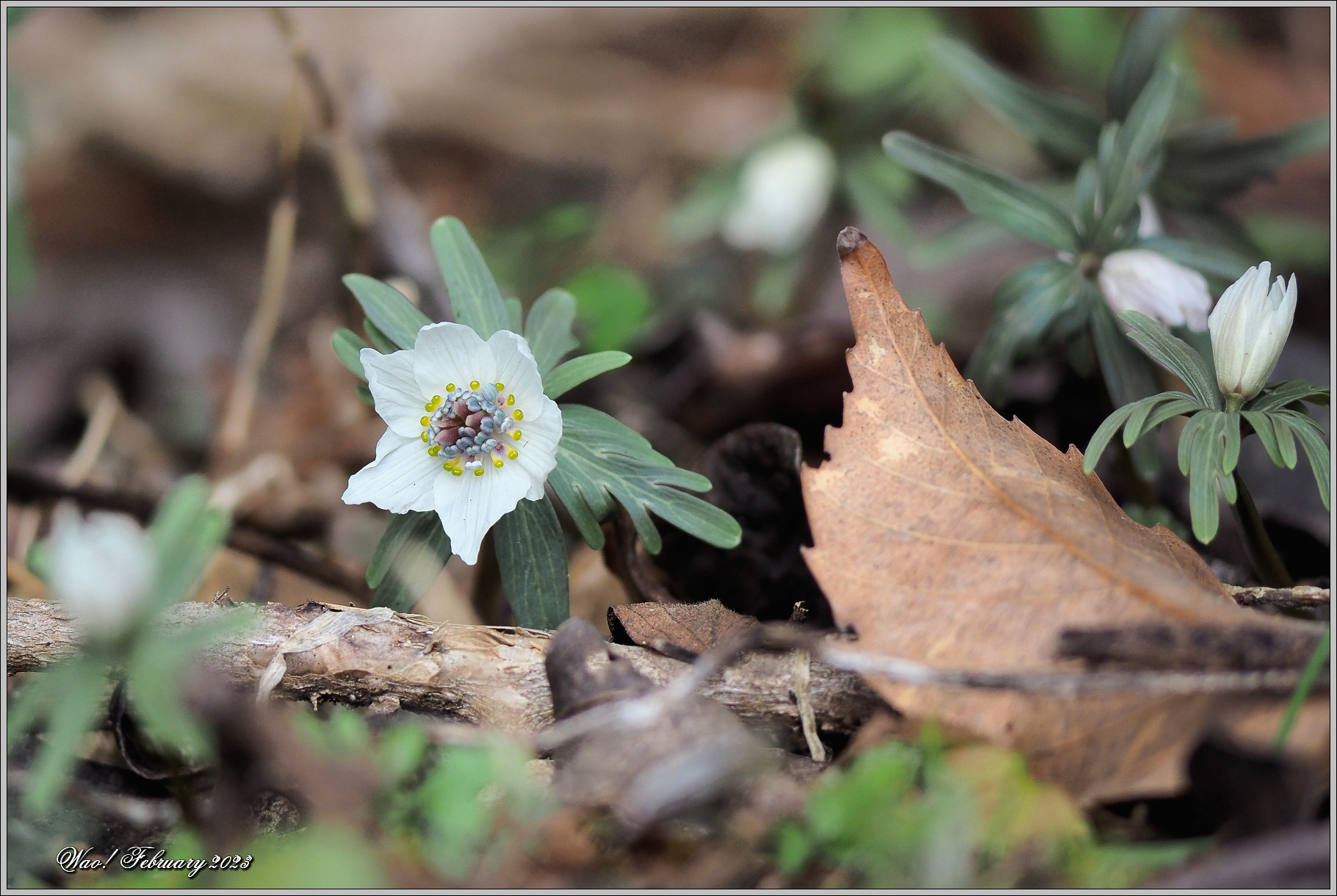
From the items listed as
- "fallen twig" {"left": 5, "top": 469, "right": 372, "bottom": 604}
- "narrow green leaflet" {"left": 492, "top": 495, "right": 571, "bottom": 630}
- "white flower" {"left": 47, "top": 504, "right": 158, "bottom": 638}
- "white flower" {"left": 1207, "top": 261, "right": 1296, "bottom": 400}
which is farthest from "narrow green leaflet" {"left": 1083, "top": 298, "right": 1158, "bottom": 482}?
"white flower" {"left": 47, "top": 504, "right": 158, "bottom": 638}

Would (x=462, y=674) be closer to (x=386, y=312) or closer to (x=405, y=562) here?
(x=405, y=562)

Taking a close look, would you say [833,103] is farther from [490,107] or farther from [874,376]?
[874,376]

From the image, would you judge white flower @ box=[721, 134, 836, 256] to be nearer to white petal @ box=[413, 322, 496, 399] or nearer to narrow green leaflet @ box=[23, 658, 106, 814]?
white petal @ box=[413, 322, 496, 399]

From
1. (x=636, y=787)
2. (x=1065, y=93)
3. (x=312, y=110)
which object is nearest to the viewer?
(x=636, y=787)

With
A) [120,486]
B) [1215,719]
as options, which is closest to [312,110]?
[120,486]

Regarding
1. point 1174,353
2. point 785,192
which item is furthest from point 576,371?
point 785,192

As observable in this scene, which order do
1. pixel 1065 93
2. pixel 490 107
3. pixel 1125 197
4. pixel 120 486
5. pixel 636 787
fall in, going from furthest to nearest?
pixel 490 107 → pixel 1065 93 → pixel 120 486 → pixel 1125 197 → pixel 636 787
